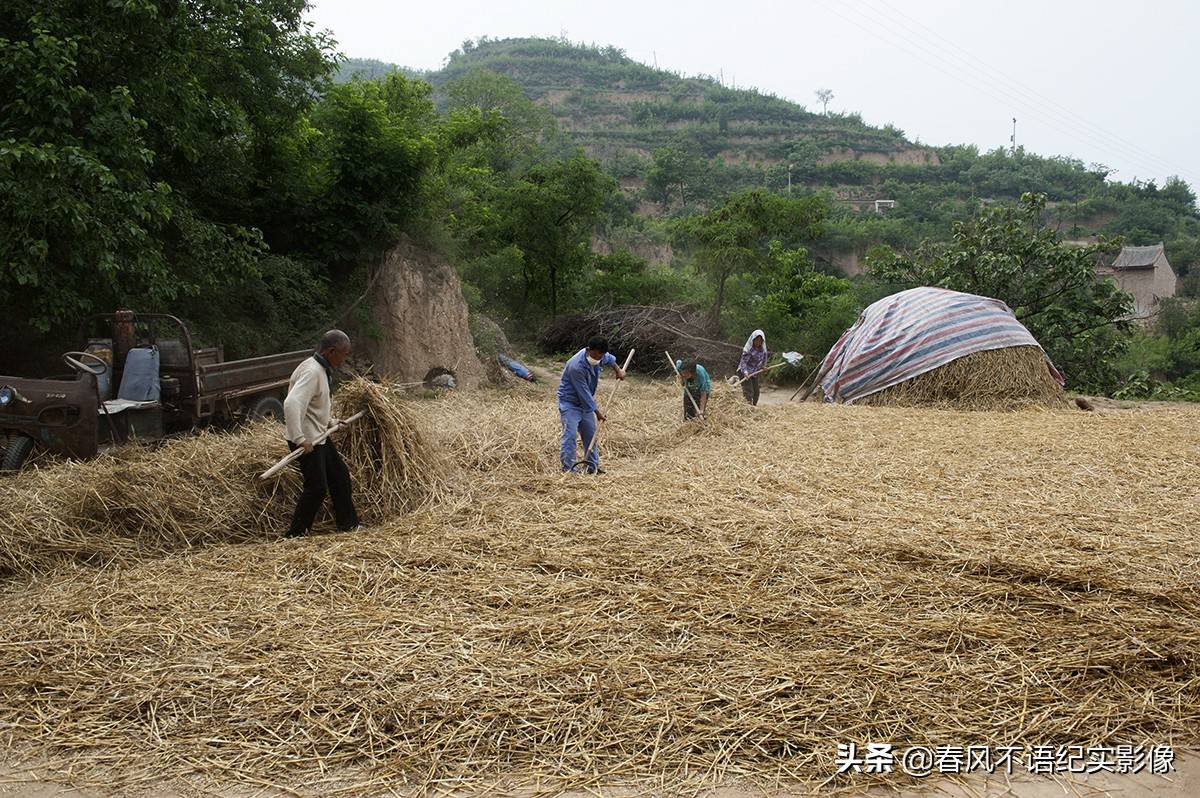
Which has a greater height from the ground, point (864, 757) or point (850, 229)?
point (850, 229)

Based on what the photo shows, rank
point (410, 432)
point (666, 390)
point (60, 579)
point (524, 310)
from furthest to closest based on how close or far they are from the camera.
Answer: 1. point (524, 310)
2. point (666, 390)
3. point (410, 432)
4. point (60, 579)

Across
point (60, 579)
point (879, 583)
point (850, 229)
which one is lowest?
point (60, 579)

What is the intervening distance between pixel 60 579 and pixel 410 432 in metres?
2.14

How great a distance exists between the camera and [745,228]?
19828 millimetres

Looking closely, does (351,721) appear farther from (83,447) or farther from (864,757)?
(83,447)

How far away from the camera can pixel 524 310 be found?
21266 millimetres

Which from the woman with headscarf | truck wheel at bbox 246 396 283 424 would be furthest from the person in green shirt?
truck wheel at bbox 246 396 283 424

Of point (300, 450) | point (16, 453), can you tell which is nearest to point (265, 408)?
point (16, 453)

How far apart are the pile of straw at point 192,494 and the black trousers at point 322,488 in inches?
9.4

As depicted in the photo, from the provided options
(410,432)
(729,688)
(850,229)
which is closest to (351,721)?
(729,688)

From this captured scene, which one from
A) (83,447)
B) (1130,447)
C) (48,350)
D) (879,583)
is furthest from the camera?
(48,350)

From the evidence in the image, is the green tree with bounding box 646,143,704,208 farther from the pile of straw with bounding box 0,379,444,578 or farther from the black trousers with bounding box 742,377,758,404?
the pile of straw with bounding box 0,379,444,578

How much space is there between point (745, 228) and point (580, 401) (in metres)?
14.0

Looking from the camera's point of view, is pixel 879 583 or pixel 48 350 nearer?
pixel 879 583
